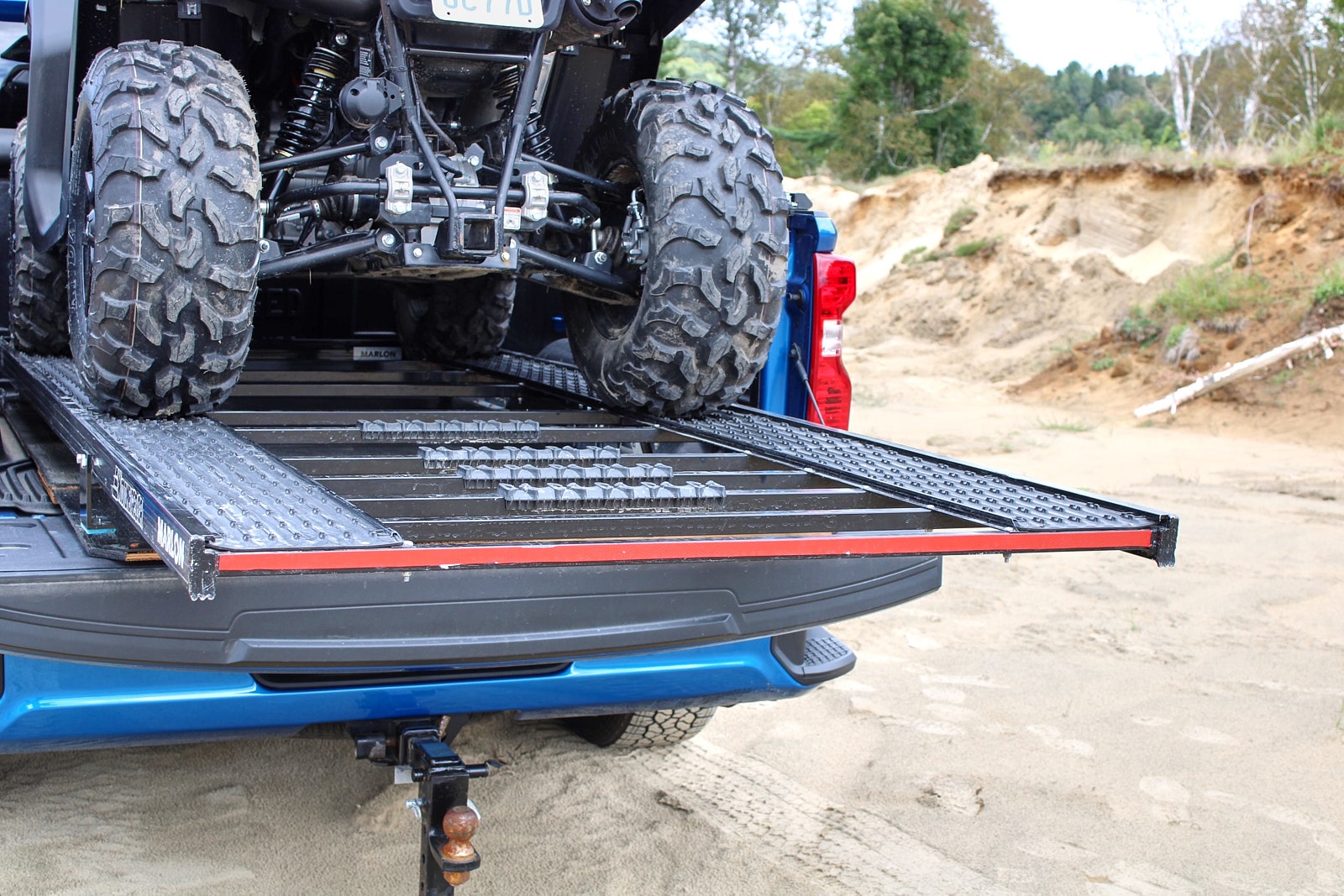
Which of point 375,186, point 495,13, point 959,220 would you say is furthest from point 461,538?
point 959,220

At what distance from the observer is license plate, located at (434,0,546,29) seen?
298 cm

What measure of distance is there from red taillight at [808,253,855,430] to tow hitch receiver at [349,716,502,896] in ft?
5.32

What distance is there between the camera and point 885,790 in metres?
3.54

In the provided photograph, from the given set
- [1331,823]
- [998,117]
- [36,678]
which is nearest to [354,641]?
[36,678]

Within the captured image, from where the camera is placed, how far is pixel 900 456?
303 centimetres

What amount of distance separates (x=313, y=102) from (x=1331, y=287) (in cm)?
1003

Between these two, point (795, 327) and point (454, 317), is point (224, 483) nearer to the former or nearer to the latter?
point (795, 327)

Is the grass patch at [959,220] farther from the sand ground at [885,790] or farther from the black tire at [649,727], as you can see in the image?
the black tire at [649,727]

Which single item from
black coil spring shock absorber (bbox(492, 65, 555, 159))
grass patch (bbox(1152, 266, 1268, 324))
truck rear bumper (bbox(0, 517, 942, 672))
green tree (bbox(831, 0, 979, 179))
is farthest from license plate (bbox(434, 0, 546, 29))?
green tree (bbox(831, 0, 979, 179))

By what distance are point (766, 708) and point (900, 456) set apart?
1418mm

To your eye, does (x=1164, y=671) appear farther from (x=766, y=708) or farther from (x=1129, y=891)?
(x=1129, y=891)

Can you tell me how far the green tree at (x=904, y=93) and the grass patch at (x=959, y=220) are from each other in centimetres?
1426

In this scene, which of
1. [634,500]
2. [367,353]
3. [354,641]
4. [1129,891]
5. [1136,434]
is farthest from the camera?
[1136,434]

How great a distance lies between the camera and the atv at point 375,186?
109 inches
